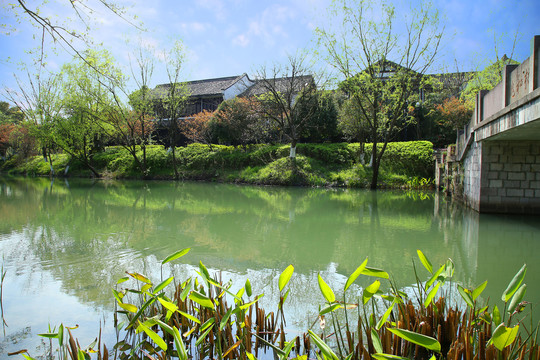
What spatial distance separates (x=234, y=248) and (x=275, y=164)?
15.2 m

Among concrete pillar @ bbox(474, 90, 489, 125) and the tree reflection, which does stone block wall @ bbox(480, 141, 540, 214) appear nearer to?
concrete pillar @ bbox(474, 90, 489, 125)

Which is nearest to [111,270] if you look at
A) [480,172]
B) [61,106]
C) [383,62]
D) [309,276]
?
[309,276]

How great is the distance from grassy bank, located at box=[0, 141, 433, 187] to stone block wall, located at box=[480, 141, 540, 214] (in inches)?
333

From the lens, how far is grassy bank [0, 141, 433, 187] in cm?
1906

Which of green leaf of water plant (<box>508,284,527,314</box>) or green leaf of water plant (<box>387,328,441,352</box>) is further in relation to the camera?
green leaf of water plant (<box>508,284,527,314</box>)

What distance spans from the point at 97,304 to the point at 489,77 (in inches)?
803

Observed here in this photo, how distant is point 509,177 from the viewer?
31.8ft

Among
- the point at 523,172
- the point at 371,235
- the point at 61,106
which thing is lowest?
the point at 371,235

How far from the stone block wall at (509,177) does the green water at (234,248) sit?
24.4 inches

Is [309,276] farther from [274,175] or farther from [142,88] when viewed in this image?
[142,88]

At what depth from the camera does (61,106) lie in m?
24.2

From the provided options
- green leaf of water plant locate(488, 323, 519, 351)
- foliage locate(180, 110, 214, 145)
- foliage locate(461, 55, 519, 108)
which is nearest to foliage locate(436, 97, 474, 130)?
foliage locate(461, 55, 519, 108)

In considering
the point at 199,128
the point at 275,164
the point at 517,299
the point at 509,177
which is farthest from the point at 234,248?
the point at 199,128

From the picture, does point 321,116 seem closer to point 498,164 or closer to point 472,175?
point 472,175
